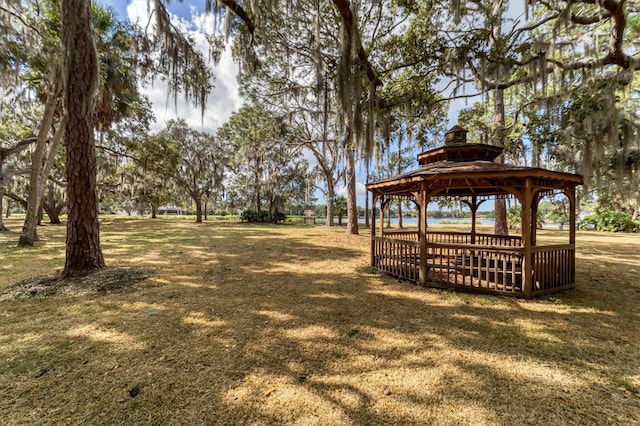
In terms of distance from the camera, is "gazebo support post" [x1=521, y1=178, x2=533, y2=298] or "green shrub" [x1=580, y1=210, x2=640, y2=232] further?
"green shrub" [x1=580, y1=210, x2=640, y2=232]

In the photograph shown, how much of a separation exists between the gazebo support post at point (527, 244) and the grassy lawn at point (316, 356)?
0.32m

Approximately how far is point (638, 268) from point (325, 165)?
15963 mm

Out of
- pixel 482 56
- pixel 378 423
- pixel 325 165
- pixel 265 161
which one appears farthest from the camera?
pixel 265 161

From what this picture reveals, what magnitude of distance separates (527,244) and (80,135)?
9.53m

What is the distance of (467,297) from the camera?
5.08 m

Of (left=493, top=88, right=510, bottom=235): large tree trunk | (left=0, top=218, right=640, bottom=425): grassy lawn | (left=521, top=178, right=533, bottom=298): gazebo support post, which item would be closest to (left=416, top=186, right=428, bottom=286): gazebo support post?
(left=0, top=218, right=640, bottom=425): grassy lawn

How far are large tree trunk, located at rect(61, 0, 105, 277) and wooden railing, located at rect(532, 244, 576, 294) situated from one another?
9434 millimetres

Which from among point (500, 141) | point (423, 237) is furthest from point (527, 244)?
point (500, 141)

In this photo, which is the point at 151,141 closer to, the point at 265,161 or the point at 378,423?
the point at 265,161

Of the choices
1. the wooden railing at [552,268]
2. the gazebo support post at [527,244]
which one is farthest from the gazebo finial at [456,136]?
the wooden railing at [552,268]

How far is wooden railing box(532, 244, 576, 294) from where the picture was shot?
5.26 m

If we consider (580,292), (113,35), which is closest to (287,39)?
(113,35)

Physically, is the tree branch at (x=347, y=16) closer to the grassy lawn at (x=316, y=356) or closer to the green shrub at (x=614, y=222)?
the grassy lawn at (x=316, y=356)

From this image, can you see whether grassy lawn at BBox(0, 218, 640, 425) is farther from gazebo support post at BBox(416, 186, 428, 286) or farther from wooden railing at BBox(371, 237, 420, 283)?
wooden railing at BBox(371, 237, 420, 283)
